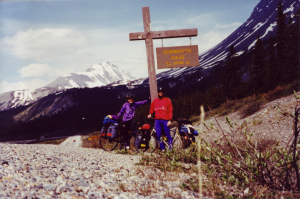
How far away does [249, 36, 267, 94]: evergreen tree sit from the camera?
3533cm

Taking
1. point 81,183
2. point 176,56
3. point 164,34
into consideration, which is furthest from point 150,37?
point 81,183

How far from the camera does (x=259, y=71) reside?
35.8 meters

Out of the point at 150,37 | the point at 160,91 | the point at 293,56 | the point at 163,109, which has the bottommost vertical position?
the point at 163,109

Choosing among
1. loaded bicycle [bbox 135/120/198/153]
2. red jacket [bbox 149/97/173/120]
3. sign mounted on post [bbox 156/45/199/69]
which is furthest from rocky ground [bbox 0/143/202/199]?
sign mounted on post [bbox 156/45/199/69]

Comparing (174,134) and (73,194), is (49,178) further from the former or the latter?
(174,134)

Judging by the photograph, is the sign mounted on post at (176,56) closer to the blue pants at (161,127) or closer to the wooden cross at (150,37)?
the wooden cross at (150,37)

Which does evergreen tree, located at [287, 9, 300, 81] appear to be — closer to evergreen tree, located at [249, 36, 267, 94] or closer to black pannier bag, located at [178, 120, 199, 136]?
evergreen tree, located at [249, 36, 267, 94]

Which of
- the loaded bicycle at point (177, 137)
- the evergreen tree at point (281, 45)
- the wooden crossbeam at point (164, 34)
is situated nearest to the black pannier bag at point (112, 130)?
the loaded bicycle at point (177, 137)

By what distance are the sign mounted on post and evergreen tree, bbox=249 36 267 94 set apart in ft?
105

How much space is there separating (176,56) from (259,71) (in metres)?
33.5

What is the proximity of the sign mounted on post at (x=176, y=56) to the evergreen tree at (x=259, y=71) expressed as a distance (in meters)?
32.1

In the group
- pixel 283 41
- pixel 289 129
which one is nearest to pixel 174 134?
pixel 289 129

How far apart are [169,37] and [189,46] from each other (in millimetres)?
873

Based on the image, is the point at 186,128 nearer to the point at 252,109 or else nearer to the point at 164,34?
the point at 164,34
